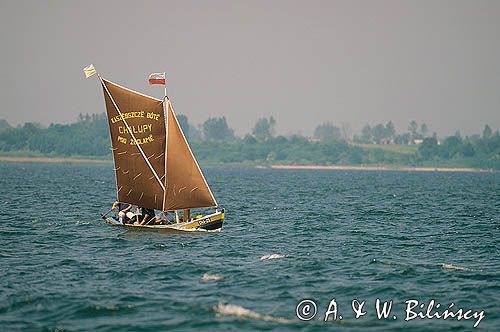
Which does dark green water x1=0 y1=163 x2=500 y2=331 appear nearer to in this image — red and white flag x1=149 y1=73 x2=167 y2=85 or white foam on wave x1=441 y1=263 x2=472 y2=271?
white foam on wave x1=441 y1=263 x2=472 y2=271

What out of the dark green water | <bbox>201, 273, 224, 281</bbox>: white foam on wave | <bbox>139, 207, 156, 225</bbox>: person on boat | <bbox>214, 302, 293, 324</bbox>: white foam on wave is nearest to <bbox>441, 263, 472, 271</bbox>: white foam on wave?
the dark green water

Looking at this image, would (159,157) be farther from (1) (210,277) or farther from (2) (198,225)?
(1) (210,277)

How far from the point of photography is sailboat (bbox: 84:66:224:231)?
54.5m

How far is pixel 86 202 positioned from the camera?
87.8m

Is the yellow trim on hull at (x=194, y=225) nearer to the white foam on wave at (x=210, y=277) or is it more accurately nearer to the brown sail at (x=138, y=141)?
the brown sail at (x=138, y=141)

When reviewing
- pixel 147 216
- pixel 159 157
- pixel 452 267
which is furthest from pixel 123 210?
pixel 452 267

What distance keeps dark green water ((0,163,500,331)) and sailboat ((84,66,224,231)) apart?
2328 millimetres

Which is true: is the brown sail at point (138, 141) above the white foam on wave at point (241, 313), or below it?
above

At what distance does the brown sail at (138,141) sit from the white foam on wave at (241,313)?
24.4 metres

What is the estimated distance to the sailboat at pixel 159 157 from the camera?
54.5 m

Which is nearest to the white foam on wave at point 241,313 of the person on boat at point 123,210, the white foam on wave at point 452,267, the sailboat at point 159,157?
the white foam on wave at point 452,267

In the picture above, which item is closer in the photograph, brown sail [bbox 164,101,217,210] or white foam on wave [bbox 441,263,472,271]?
white foam on wave [bbox 441,263,472,271]

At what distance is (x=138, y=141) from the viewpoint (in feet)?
182

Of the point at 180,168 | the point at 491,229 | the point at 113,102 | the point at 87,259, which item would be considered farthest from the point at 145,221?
the point at 491,229
